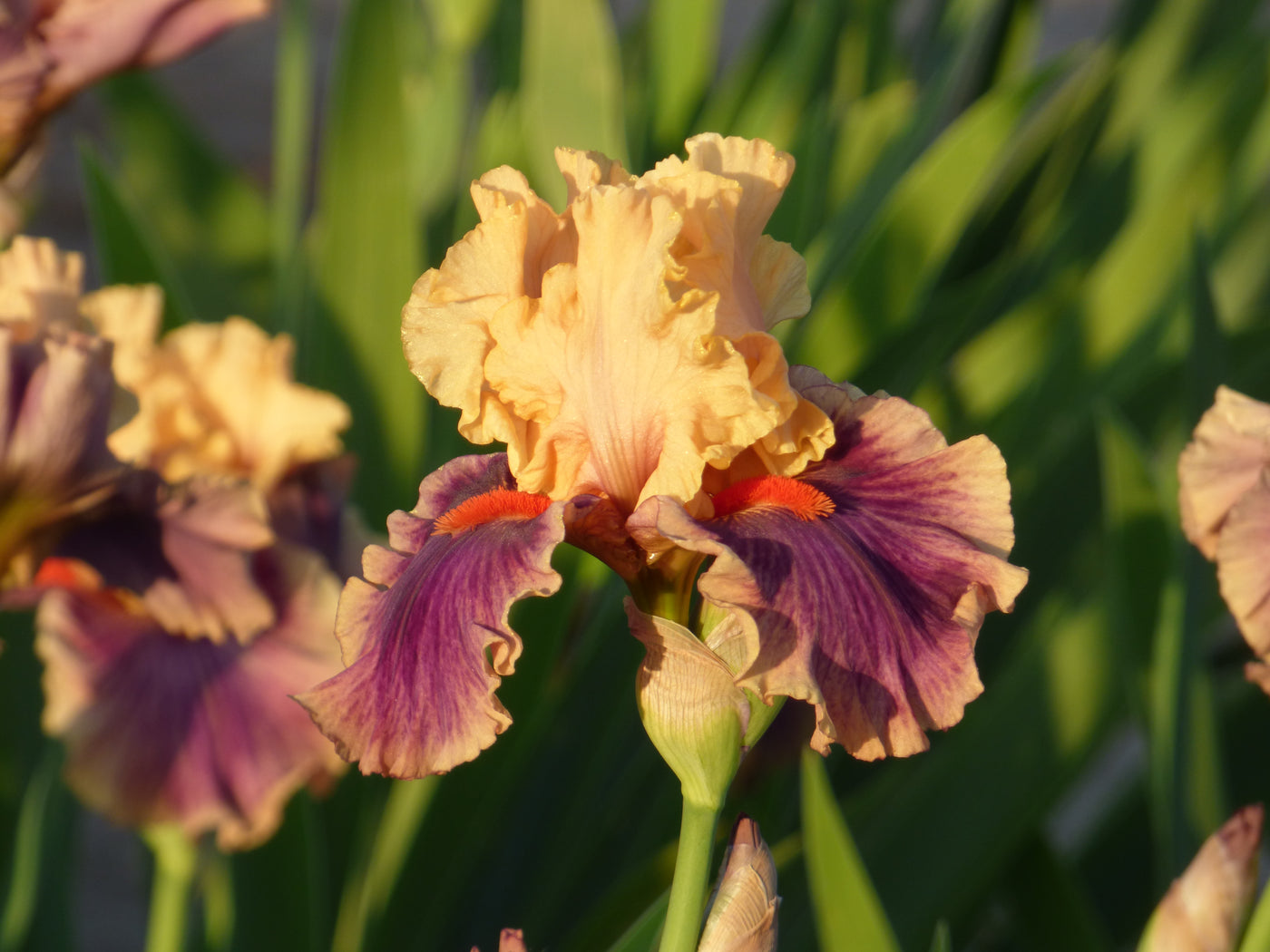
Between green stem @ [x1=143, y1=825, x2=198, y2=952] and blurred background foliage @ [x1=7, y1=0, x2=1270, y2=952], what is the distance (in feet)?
0.31

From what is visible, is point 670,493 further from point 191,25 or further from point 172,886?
point 191,25

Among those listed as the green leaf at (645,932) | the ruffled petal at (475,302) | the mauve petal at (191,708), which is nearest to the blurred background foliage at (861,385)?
the green leaf at (645,932)

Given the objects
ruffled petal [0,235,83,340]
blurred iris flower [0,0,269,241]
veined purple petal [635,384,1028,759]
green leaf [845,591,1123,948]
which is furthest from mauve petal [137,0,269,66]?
green leaf [845,591,1123,948]

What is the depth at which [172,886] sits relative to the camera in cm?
57

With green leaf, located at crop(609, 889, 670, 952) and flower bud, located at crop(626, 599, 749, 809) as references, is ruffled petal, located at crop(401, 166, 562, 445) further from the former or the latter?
green leaf, located at crop(609, 889, 670, 952)

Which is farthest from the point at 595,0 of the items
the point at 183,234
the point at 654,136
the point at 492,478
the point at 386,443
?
the point at 492,478

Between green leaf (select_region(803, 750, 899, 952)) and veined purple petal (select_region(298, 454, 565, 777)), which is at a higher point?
veined purple petal (select_region(298, 454, 565, 777))

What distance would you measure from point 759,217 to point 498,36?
0.97m

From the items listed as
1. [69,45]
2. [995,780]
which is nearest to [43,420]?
[69,45]

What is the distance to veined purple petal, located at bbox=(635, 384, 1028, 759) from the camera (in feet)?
0.99

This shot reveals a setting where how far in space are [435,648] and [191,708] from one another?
0.32 m

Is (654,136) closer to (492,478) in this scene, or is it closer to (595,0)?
(595,0)

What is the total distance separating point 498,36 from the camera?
1.24 metres

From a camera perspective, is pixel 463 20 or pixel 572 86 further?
pixel 463 20
